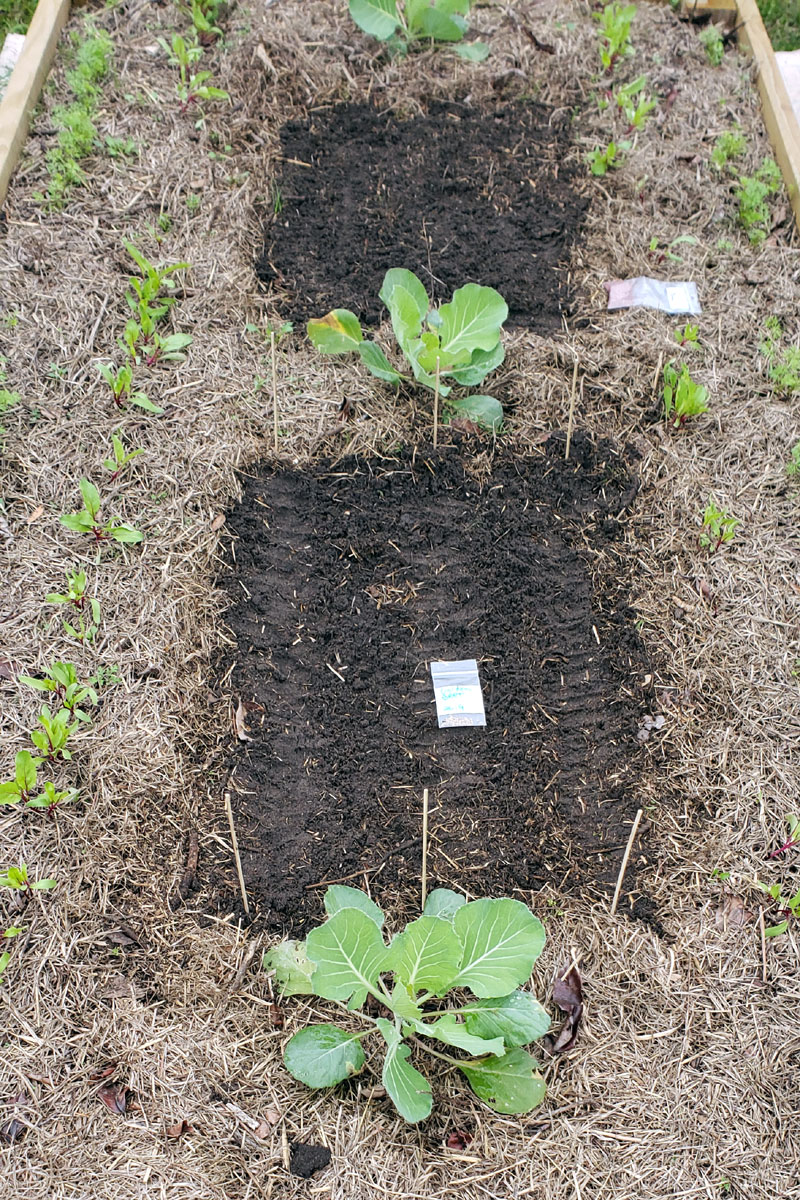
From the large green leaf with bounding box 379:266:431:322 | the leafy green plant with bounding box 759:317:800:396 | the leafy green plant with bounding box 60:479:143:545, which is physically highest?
the large green leaf with bounding box 379:266:431:322

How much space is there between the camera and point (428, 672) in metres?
2.72

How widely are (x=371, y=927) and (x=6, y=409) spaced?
2.07 meters

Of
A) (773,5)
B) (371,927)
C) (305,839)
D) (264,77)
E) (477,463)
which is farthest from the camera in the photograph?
(773,5)

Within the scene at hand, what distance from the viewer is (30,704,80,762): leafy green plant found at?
243cm

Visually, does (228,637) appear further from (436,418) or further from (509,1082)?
(509,1082)

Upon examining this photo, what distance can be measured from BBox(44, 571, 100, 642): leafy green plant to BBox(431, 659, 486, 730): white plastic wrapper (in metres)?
0.97

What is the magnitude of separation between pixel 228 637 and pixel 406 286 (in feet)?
4.34

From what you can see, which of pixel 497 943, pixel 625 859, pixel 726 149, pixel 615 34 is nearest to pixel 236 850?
pixel 497 943

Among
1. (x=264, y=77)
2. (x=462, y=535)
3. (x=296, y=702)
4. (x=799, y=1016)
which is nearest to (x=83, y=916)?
(x=296, y=702)

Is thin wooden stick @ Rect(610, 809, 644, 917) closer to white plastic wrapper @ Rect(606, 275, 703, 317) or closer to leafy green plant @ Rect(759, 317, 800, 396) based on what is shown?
leafy green plant @ Rect(759, 317, 800, 396)

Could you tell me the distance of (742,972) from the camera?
234 centimetres

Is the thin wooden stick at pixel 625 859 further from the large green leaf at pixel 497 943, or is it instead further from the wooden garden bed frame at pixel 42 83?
the wooden garden bed frame at pixel 42 83

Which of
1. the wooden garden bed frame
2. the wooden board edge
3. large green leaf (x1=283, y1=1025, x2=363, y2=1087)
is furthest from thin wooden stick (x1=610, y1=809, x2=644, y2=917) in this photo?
the wooden board edge

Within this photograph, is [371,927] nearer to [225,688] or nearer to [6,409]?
[225,688]
